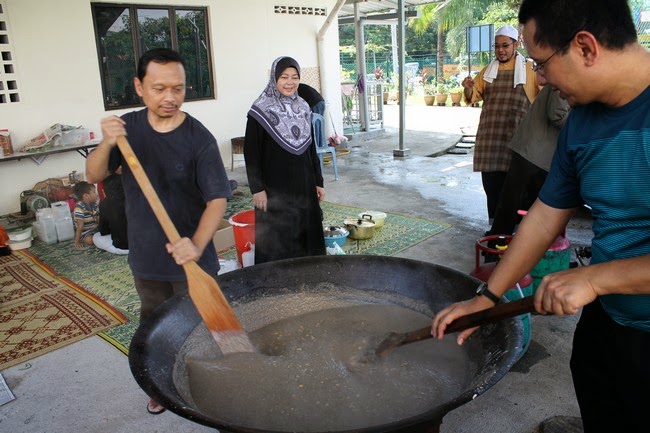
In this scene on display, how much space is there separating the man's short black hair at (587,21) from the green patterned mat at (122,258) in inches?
111

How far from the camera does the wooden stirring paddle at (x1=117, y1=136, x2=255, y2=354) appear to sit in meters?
1.70

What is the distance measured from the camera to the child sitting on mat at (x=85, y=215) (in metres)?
5.00

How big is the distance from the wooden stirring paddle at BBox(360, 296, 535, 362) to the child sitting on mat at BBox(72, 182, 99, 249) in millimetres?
4080

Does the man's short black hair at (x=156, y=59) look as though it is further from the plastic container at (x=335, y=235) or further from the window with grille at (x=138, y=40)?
the window with grille at (x=138, y=40)

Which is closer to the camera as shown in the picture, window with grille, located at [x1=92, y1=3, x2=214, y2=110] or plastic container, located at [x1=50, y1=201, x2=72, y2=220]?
plastic container, located at [x1=50, y1=201, x2=72, y2=220]

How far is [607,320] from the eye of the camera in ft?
4.66

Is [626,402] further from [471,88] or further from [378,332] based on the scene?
[471,88]

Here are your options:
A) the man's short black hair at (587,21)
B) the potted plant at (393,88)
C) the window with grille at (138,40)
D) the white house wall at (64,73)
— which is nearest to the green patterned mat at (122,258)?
the white house wall at (64,73)

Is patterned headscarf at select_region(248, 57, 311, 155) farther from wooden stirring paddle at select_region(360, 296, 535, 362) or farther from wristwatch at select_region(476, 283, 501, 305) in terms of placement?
wristwatch at select_region(476, 283, 501, 305)

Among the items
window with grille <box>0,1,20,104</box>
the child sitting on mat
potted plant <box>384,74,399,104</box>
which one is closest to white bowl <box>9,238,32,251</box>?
the child sitting on mat

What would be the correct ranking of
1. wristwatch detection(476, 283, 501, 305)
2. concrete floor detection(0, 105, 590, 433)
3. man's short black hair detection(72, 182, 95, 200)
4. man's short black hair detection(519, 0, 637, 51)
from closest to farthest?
man's short black hair detection(519, 0, 637, 51) → wristwatch detection(476, 283, 501, 305) → concrete floor detection(0, 105, 590, 433) → man's short black hair detection(72, 182, 95, 200)

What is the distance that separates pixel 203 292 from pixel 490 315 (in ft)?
2.96

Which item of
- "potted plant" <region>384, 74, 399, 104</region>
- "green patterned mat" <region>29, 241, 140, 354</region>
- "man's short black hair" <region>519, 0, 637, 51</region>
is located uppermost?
"potted plant" <region>384, 74, 399, 104</region>

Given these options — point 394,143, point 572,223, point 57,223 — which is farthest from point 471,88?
point 394,143
